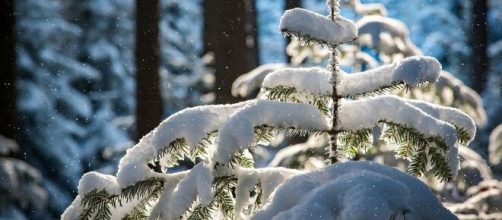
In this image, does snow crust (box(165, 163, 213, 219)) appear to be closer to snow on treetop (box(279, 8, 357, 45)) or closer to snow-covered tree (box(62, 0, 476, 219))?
snow-covered tree (box(62, 0, 476, 219))

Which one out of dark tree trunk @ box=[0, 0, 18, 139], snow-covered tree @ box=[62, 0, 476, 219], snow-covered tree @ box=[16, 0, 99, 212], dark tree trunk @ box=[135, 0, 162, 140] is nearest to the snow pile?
snow-covered tree @ box=[62, 0, 476, 219]

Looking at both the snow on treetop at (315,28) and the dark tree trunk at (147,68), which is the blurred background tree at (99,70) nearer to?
the dark tree trunk at (147,68)

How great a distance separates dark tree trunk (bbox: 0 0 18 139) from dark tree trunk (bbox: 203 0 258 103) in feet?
8.20

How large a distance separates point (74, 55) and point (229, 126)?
28.9ft

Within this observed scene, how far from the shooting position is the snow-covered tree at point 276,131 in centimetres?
179

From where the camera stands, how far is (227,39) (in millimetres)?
7164

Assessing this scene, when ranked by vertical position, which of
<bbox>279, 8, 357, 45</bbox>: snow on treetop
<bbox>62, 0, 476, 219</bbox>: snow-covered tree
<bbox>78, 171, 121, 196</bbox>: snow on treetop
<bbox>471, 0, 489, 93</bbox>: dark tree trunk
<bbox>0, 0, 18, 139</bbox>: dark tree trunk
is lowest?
<bbox>471, 0, 489, 93</bbox>: dark tree trunk

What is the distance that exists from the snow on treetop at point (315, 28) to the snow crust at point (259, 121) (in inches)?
9.1

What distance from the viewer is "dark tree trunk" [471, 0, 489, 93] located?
1107 cm

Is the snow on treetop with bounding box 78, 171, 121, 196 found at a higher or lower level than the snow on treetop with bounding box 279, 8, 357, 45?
lower

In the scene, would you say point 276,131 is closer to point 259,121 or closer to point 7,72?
point 259,121

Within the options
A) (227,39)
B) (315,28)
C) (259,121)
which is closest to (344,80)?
(315,28)

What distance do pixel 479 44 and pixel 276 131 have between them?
10.5 meters

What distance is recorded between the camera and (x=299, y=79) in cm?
193
